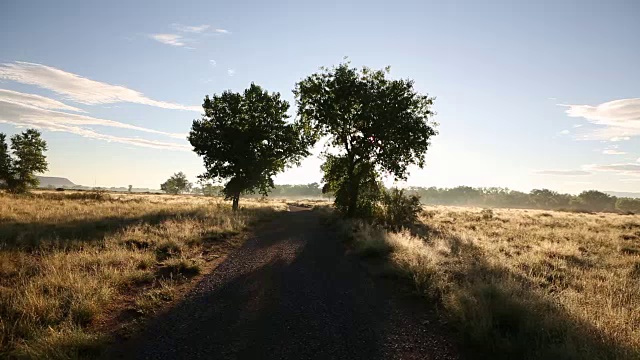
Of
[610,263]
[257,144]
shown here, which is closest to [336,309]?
[610,263]

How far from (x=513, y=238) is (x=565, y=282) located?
1197cm

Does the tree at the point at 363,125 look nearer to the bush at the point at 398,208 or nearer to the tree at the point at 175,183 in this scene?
the bush at the point at 398,208

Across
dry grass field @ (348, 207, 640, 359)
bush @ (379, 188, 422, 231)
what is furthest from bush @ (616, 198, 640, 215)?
dry grass field @ (348, 207, 640, 359)

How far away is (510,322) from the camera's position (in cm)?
594

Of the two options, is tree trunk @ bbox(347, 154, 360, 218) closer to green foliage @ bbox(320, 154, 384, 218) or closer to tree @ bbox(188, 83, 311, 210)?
green foliage @ bbox(320, 154, 384, 218)

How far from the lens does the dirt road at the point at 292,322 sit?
16.8 ft

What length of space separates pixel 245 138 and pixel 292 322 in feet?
95.8

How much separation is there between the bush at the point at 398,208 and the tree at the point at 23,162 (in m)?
56.6

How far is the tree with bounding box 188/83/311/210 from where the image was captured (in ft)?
109

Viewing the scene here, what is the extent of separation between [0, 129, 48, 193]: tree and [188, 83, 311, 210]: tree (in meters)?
37.8

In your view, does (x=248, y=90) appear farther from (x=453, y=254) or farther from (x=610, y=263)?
(x=610, y=263)

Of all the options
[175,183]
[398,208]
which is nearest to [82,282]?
[398,208]

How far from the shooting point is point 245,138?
3353 cm

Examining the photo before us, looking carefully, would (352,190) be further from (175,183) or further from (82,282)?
(175,183)
